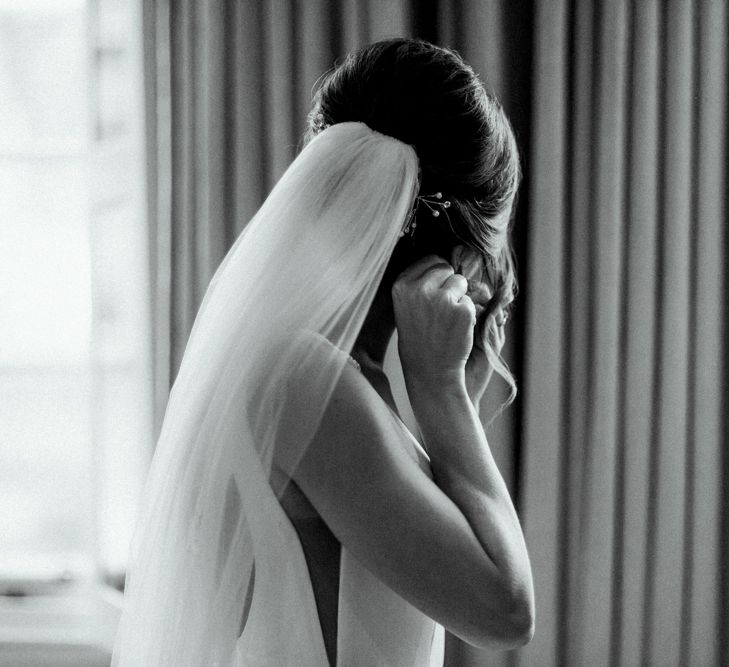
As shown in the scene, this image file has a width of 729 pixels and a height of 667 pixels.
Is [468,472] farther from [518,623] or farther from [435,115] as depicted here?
[435,115]

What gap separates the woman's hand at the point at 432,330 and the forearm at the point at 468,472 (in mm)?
13

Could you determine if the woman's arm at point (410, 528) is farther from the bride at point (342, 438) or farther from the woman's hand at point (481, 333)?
the woman's hand at point (481, 333)

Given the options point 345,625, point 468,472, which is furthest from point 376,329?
point 345,625

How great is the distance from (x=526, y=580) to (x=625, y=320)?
114 centimetres

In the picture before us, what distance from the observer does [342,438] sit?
0.71m

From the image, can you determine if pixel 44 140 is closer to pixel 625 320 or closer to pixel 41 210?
pixel 41 210

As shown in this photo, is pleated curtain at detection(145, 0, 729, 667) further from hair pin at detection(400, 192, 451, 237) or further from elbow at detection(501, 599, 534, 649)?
elbow at detection(501, 599, 534, 649)

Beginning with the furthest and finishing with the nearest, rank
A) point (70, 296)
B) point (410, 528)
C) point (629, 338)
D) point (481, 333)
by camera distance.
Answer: point (70, 296) → point (629, 338) → point (481, 333) → point (410, 528)

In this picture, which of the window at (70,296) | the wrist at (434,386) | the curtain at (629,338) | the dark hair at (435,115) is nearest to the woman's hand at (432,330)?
the wrist at (434,386)

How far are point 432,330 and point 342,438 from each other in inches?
8.2

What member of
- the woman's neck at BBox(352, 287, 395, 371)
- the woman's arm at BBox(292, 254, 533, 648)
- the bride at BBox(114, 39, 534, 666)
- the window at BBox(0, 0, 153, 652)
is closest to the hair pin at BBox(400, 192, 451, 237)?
the bride at BBox(114, 39, 534, 666)

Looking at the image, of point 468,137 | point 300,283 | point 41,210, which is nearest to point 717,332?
point 468,137

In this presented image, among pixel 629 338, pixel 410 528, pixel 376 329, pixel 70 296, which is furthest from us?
pixel 70 296

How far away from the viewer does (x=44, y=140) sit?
1954mm
